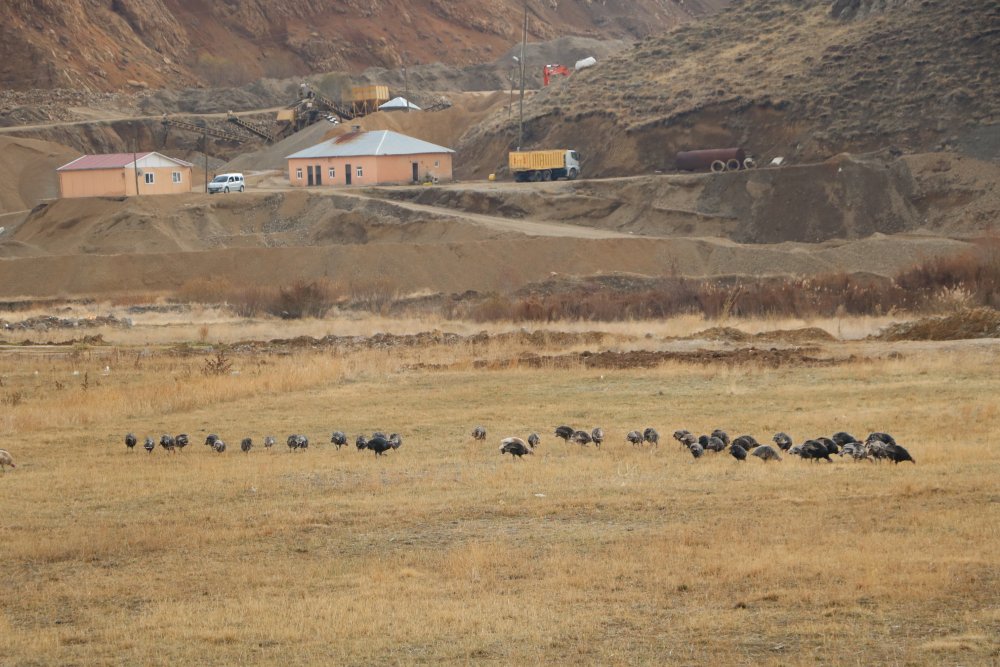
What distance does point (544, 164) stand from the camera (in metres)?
83.3

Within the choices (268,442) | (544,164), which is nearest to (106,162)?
(544,164)

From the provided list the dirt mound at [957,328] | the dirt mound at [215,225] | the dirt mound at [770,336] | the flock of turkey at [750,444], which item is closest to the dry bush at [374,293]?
the dirt mound at [215,225]

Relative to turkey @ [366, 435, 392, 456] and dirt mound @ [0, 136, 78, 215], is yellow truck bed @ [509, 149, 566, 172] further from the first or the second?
turkey @ [366, 435, 392, 456]

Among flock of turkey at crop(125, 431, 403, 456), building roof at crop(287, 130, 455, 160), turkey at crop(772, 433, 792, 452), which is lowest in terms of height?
flock of turkey at crop(125, 431, 403, 456)

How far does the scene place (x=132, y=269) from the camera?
67500 mm

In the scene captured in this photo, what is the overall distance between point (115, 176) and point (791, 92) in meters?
42.4

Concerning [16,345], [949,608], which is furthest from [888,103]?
[949,608]

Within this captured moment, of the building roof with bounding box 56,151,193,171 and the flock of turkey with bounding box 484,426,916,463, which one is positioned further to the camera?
the building roof with bounding box 56,151,193,171

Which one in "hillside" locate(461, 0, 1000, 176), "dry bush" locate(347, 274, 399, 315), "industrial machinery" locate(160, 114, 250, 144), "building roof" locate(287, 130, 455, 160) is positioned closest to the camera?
"dry bush" locate(347, 274, 399, 315)

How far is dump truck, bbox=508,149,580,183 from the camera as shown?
8312 cm

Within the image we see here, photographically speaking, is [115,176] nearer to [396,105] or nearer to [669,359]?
[396,105]

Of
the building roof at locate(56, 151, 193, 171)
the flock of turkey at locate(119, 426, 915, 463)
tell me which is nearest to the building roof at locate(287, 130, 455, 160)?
the building roof at locate(56, 151, 193, 171)

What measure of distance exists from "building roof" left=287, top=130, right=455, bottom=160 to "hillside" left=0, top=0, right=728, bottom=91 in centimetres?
4136

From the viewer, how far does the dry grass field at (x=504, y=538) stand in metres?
11.6
